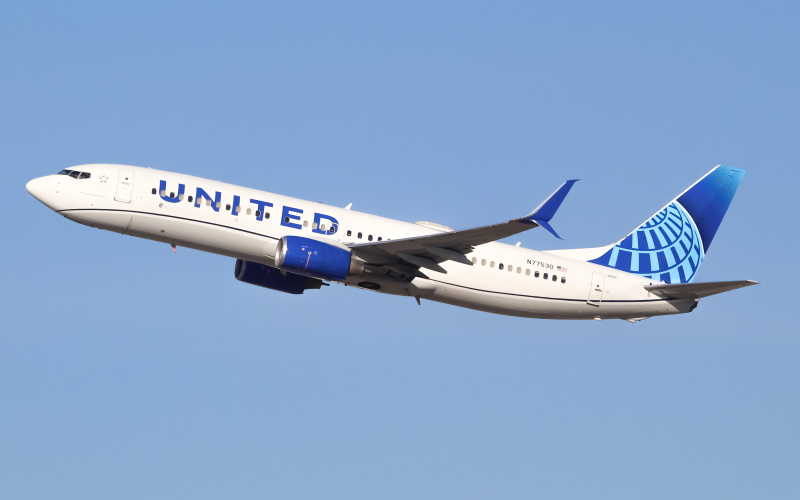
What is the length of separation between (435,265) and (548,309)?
6309mm

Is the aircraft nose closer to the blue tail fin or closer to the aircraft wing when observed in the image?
the aircraft wing

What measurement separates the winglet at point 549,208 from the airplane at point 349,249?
0.94m

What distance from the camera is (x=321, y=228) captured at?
48688mm

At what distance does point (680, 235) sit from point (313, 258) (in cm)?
2066

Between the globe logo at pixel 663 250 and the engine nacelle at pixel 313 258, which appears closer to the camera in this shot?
the engine nacelle at pixel 313 258

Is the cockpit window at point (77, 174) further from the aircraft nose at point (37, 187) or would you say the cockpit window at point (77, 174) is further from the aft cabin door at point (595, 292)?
the aft cabin door at point (595, 292)

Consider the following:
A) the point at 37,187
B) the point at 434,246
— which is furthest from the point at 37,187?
the point at 434,246

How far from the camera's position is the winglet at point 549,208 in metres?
42.1

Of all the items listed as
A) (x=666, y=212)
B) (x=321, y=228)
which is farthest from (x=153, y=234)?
(x=666, y=212)

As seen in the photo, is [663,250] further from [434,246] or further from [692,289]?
[434,246]

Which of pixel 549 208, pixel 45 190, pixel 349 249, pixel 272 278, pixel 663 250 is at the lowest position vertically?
pixel 272 278

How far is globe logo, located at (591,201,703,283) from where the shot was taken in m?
55.4

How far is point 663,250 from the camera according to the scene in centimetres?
5678

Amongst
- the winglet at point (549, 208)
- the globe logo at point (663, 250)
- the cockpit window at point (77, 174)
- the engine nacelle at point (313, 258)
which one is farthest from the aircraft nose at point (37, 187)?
the globe logo at point (663, 250)
